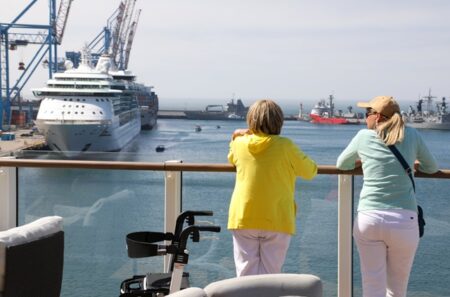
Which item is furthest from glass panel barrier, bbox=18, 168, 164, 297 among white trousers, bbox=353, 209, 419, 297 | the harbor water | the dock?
the dock

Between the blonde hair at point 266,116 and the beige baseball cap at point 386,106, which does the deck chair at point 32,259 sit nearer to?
the blonde hair at point 266,116

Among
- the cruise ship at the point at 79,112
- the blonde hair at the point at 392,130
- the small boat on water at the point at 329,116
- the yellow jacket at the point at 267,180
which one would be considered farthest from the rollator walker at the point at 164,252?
the small boat on water at the point at 329,116

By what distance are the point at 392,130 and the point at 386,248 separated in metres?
0.49

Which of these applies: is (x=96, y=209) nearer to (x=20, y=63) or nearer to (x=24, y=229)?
(x=24, y=229)

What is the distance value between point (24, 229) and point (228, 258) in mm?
1056

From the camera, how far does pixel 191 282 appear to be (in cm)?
347

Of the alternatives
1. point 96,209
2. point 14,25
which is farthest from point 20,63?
point 96,209

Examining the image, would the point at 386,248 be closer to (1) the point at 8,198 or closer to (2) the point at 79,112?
(1) the point at 8,198

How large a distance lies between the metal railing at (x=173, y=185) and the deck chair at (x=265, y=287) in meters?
1.38

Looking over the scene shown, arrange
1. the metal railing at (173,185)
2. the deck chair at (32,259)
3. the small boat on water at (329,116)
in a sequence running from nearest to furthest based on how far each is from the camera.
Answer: the deck chair at (32,259) < the metal railing at (173,185) < the small boat on water at (329,116)

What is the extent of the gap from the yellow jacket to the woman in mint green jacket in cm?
26

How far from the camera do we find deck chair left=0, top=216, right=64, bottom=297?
2660 millimetres

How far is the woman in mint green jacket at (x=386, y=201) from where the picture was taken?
291cm

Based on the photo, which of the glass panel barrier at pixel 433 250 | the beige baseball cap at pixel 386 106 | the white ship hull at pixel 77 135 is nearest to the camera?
the beige baseball cap at pixel 386 106
